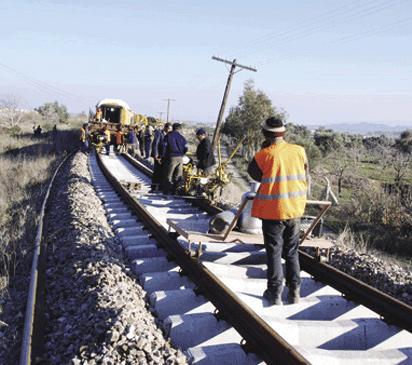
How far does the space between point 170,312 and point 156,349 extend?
1.05 metres

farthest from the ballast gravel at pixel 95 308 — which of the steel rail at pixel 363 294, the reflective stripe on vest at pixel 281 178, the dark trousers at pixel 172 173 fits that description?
the dark trousers at pixel 172 173

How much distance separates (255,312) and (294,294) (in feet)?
2.15

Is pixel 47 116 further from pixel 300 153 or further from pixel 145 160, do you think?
pixel 300 153

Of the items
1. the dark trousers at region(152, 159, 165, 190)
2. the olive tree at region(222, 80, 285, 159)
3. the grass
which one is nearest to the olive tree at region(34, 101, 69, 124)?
the olive tree at region(222, 80, 285, 159)

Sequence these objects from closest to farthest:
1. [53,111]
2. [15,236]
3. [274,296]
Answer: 1. [274,296]
2. [15,236]
3. [53,111]

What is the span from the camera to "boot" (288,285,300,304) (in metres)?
5.14

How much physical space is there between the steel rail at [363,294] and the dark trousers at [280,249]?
65cm

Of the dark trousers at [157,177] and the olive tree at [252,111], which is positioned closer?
the dark trousers at [157,177]

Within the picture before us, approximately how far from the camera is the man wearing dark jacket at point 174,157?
11.7m

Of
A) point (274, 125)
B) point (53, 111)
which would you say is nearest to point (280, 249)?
point (274, 125)

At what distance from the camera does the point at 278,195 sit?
4.97m

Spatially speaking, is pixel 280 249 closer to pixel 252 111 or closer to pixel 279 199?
pixel 279 199

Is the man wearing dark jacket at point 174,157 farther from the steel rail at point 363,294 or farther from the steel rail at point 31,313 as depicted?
the steel rail at point 363,294

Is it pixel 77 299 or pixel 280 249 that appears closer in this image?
pixel 77 299
